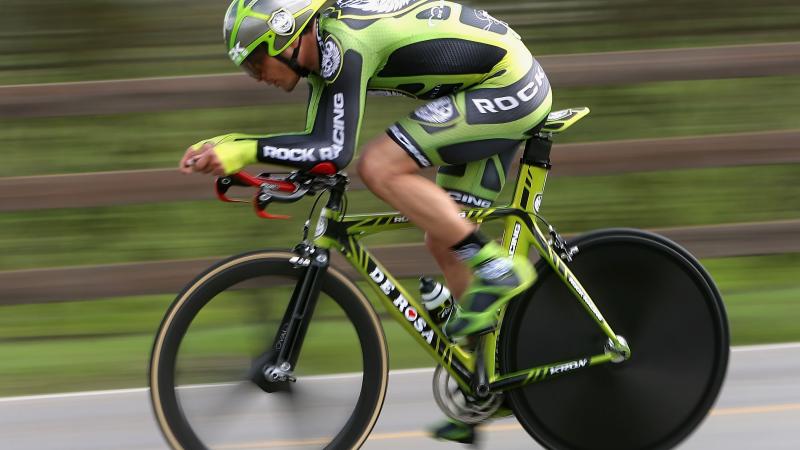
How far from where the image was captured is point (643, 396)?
14.0 feet

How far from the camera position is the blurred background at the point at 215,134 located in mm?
6207

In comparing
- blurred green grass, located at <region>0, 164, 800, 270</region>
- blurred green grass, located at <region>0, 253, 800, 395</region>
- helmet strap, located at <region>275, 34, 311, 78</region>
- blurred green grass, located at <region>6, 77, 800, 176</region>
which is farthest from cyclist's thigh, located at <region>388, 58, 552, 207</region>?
blurred green grass, located at <region>6, 77, 800, 176</region>

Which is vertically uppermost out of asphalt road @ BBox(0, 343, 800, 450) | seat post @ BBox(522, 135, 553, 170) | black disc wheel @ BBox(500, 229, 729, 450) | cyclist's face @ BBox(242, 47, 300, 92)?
cyclist's face @ BBox(242, 47, 300, 92)

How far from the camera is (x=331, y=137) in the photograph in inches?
148

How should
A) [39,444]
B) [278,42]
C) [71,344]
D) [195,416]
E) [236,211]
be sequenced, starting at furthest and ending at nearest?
1. [236,211]
2. [71,344]
3. [39,444]
4. [195,416]
5. [278,42]

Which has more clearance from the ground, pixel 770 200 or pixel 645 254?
pixel 645 254

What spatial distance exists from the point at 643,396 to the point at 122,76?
211 inches

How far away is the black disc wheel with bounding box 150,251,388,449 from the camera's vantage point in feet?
12.9

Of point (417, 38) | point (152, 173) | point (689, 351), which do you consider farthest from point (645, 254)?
point (152, 173)

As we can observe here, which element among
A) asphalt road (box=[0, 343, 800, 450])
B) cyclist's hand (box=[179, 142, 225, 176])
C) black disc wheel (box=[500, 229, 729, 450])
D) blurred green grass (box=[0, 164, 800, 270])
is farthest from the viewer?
blurred green grass (box=[0, 164, 800, 270])

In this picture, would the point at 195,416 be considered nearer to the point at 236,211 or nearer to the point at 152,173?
the point at 152,173

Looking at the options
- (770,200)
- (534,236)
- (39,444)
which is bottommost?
(770,200)

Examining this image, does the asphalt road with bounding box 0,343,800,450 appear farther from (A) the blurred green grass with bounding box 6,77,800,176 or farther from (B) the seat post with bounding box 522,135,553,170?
(A) the blurred green grass with bounding box 6,77,800,176

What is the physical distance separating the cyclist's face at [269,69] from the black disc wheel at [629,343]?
1.11 metres
